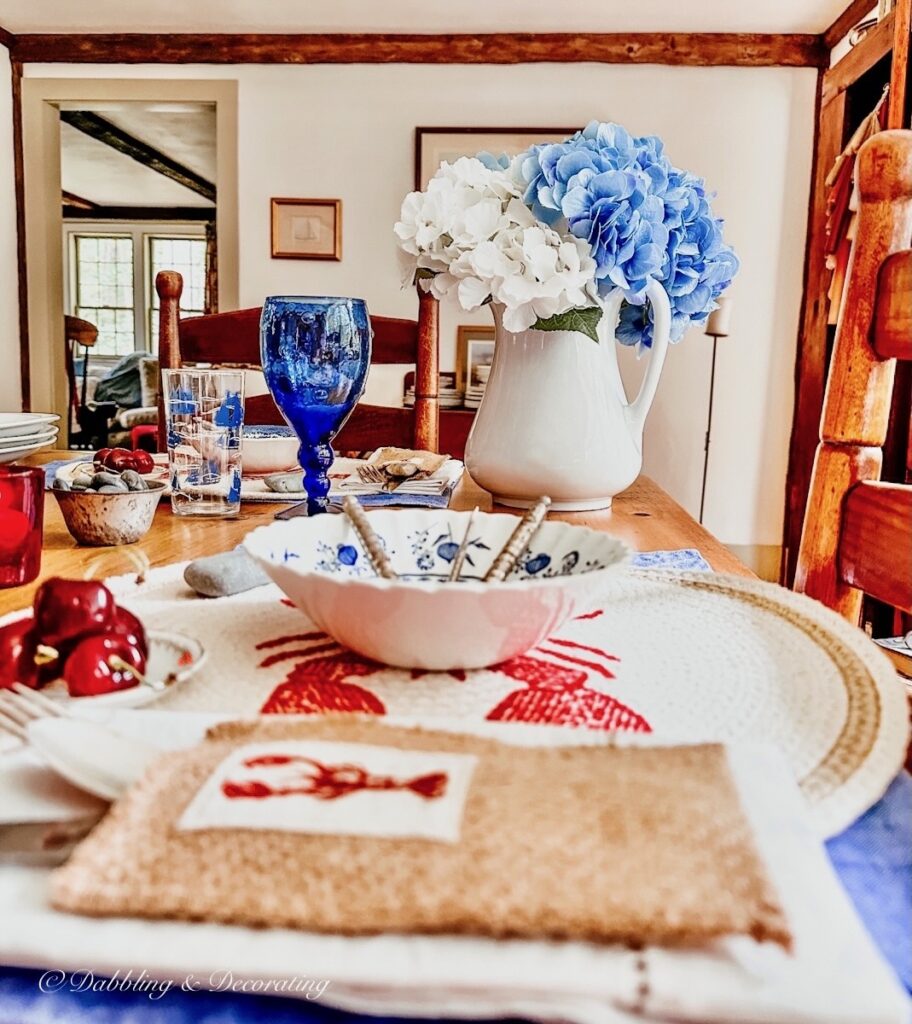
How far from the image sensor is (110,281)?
11.4m

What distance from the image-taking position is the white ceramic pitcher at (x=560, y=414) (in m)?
1.01

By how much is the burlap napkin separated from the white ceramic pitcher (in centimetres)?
74

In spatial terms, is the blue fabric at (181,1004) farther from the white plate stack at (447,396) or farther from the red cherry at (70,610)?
the white plate stack at (447,396)

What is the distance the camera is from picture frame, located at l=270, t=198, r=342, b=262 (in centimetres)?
434

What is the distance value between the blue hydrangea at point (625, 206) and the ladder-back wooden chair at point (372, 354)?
626 millimetres

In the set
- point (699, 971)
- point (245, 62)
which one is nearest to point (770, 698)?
point (699, 971)

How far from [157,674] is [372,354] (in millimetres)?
1263

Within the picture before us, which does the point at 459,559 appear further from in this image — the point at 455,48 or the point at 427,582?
the point at 455,48

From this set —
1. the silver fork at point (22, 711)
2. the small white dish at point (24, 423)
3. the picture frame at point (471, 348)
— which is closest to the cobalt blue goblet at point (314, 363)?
the small white dish at point (24, 423)

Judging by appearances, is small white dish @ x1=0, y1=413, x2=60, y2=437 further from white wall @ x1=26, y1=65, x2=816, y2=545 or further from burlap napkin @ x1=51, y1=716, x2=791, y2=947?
white wall @ x1=26, y1=65, x2=816, y2=545

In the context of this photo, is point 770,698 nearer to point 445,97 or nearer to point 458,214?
point 458,214

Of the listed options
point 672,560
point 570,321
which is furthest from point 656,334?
point 672,560

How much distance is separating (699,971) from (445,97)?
4466mm

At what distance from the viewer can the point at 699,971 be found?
0.76 ft
